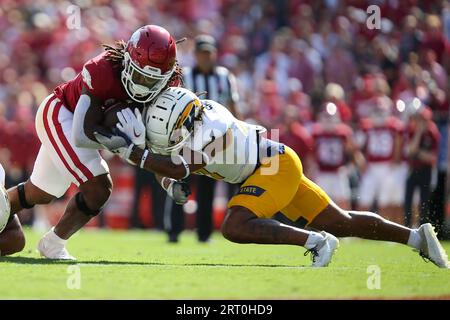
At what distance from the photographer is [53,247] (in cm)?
682

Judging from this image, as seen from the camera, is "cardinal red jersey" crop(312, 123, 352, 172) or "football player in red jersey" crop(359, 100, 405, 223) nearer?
"football player in red jersey" crop(359, 100, 405, 223)

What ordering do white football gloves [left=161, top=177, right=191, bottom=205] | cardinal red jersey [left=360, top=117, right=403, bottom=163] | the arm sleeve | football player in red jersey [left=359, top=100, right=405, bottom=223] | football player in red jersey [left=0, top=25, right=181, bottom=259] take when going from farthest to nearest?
1. cardinal red jersey [left=360, top=117, right=403, bottom=163]
2. football player in red jersey [left=359, top=100, right=405, bottom=223]
3. the arm sleeve
4. football player in red jersey [left=0, top=25, right=181, bottom=259]
5. white football gloves [left=161, top=177, right=191, bottom=205]

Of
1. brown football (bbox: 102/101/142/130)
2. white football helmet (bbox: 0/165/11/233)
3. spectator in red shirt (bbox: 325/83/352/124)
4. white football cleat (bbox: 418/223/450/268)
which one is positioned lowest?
white football cleat (bbox: 418/223/450/268)

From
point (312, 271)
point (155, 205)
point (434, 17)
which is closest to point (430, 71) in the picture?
point (434, 17)

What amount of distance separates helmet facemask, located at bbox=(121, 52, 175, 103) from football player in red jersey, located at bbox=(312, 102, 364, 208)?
17.7 feet

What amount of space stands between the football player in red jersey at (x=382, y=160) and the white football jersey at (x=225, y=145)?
5021 millimetres

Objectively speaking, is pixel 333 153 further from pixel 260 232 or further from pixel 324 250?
pixel 260 232

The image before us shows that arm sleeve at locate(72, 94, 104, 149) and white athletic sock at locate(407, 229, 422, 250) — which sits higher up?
arm sleeve at locate(72, 94, 104, 149)

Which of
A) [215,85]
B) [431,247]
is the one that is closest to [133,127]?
[431,247]

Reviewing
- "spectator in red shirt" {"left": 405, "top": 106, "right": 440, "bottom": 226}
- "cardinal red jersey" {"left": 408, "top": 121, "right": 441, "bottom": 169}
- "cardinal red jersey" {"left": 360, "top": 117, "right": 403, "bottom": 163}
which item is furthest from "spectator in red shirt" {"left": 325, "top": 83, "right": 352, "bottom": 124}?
"cardinal red jersey" {"left": 408, "top": 121, "right": 441, "bottom": 169}

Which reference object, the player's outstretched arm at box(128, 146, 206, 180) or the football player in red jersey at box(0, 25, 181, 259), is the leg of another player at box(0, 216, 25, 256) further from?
the player's outstretched arm at box(128, 146, 206, 180)

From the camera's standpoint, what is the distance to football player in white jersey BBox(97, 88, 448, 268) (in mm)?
6082

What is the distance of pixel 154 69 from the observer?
618cm

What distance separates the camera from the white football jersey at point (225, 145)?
6148 millimetres
